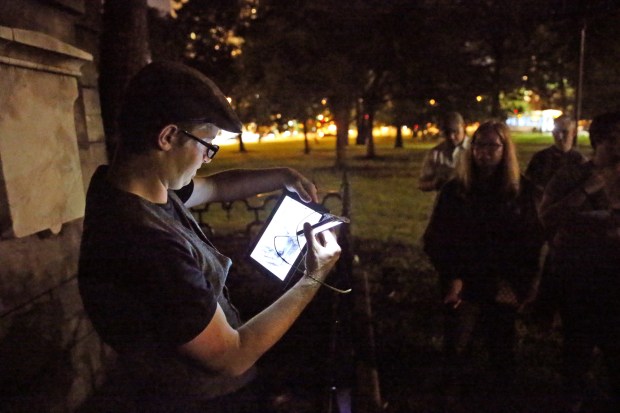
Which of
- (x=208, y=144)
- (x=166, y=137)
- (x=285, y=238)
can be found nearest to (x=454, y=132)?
(x=285, y=238)

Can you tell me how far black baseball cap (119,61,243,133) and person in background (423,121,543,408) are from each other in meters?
2.58

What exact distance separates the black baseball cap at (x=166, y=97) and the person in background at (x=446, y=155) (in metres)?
4.34

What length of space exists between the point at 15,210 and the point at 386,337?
11.7ft

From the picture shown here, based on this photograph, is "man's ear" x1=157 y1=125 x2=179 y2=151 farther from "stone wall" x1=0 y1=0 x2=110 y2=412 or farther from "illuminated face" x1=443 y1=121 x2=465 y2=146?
"illuminated face" x1=443 y1=121 x2=465 y2=146

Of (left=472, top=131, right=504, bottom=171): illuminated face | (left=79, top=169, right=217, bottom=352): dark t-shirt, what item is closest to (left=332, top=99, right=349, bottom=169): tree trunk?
(left=472, top=131, right=504, bottom=171): illuminated face

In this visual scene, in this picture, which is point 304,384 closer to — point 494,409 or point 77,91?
point 494,409

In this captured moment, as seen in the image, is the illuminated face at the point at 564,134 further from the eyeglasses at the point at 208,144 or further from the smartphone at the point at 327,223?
the eyeglasses at the point at 208,144

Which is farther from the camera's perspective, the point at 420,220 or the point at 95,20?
the point at 420,220

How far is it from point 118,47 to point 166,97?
12.0 feet

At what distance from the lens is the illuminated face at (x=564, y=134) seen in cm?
482

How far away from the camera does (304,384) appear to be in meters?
3.91

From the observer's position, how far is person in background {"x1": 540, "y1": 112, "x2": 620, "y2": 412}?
304 centimetres

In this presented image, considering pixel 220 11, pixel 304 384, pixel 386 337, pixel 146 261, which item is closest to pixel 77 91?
pixel 146 261

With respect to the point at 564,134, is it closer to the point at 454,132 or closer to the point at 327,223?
the point at 454,132
